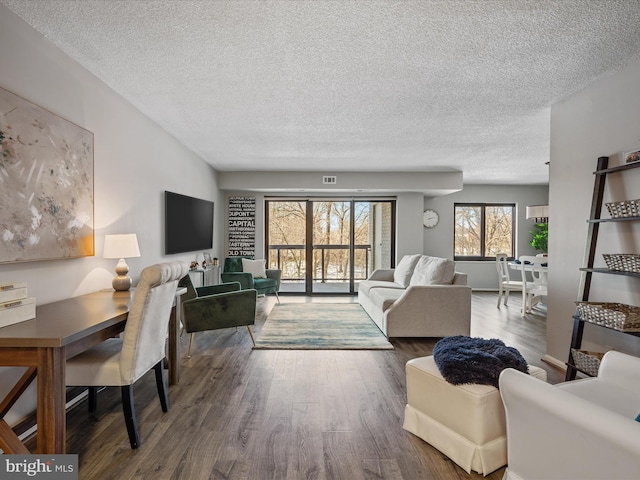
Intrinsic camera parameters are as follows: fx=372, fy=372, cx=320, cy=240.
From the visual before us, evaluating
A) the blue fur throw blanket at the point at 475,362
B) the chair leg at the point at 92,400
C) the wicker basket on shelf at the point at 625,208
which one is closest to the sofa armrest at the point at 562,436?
the blue fur throw blanket at the point at 475,362

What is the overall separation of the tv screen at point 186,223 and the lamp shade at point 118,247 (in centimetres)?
140

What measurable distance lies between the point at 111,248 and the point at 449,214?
23.1 feet

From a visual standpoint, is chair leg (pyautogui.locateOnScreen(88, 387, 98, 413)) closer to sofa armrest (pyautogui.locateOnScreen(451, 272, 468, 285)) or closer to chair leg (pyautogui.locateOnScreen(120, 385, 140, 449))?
chair leg (pyautogui.locateOnScreen(120, 385, 140, 449))

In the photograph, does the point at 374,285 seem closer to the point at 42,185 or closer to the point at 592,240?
the point at 592,240

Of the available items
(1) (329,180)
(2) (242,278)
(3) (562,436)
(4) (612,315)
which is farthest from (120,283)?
(1) (329,180)

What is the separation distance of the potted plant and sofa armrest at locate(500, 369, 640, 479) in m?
7.44

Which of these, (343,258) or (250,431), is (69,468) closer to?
(250,431)

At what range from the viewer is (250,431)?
2.24m

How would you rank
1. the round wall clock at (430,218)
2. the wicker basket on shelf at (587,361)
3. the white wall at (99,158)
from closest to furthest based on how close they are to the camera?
the white wall at (99,158)
the wicker basket on shelf at (587,361)
the round wall clock at (430,218)

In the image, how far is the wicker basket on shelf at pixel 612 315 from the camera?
235 centimetres

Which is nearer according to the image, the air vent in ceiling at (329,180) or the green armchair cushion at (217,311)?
the green armchair cushion at (217,311)

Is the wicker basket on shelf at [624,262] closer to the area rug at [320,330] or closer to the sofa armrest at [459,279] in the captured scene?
the sofa armrest at [459,279]

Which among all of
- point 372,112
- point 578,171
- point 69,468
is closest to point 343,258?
point 372,112

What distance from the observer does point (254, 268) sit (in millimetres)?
6484
